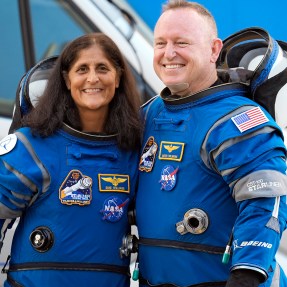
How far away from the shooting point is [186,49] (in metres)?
2.97

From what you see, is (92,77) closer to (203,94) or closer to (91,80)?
(91,80)

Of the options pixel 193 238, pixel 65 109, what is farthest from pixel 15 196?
pixel 193 238

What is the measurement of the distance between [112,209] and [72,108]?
16.4 inches

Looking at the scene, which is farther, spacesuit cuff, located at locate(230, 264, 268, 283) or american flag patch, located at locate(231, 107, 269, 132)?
american flag patch, located at locate(231, 107, 269, 132)

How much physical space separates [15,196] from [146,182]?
0.47 meters

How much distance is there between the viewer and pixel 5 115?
4219mm

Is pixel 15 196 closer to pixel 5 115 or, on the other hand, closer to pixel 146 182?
pixel 146 182

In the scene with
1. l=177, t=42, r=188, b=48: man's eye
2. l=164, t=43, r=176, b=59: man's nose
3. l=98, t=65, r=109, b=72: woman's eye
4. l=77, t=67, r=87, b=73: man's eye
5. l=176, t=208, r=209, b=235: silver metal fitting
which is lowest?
l=176, t=208, r=209, b=235: silver metal fitting

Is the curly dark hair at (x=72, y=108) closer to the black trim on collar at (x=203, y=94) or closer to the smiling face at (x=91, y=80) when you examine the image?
the smiling face at (x=91, y=80)

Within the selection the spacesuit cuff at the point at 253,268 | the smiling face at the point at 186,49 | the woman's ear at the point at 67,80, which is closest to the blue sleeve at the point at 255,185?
the spacesuit cuff at the point at 253,268

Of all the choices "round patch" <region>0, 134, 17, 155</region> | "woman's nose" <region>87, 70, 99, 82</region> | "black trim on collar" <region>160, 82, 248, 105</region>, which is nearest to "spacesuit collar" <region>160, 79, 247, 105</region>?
"black trim on collar" <region>160, 82, 248, 105</region>

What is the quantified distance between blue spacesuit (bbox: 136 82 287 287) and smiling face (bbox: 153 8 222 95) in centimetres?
7

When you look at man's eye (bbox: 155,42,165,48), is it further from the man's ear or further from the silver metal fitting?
the silver metal fitting

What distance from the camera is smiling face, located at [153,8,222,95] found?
297 centimetres
